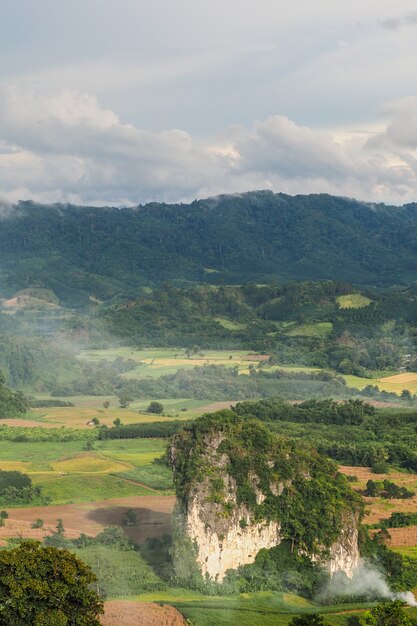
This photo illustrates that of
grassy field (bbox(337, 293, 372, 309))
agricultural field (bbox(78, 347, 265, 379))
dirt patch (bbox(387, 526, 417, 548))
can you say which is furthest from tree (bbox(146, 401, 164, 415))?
grassy field (bbox(337, 293, 372, 309))

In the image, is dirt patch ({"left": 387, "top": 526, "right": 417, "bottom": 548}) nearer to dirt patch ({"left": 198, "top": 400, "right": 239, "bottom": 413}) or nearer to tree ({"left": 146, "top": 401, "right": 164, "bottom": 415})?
dirt patch ({"left": 198, "top": 400, "right": 239, "bottom": 413})

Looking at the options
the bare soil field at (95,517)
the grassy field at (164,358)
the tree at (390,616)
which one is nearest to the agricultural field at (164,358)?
the grassy field at (164,358)

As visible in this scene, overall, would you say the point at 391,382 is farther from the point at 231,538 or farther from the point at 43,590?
the point at 43,590

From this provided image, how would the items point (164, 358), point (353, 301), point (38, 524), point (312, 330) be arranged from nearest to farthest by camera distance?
point (38, 524) → point (164, 358) → point (312, 330) → point (353, 301)

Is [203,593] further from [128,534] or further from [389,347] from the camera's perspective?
[389,347]

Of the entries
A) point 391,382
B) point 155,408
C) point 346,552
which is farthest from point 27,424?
point 346,552

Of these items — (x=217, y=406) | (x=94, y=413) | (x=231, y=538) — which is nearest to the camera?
(x=231, y=538)

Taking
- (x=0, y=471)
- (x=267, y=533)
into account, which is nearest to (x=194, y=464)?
(x=267, y=533)
